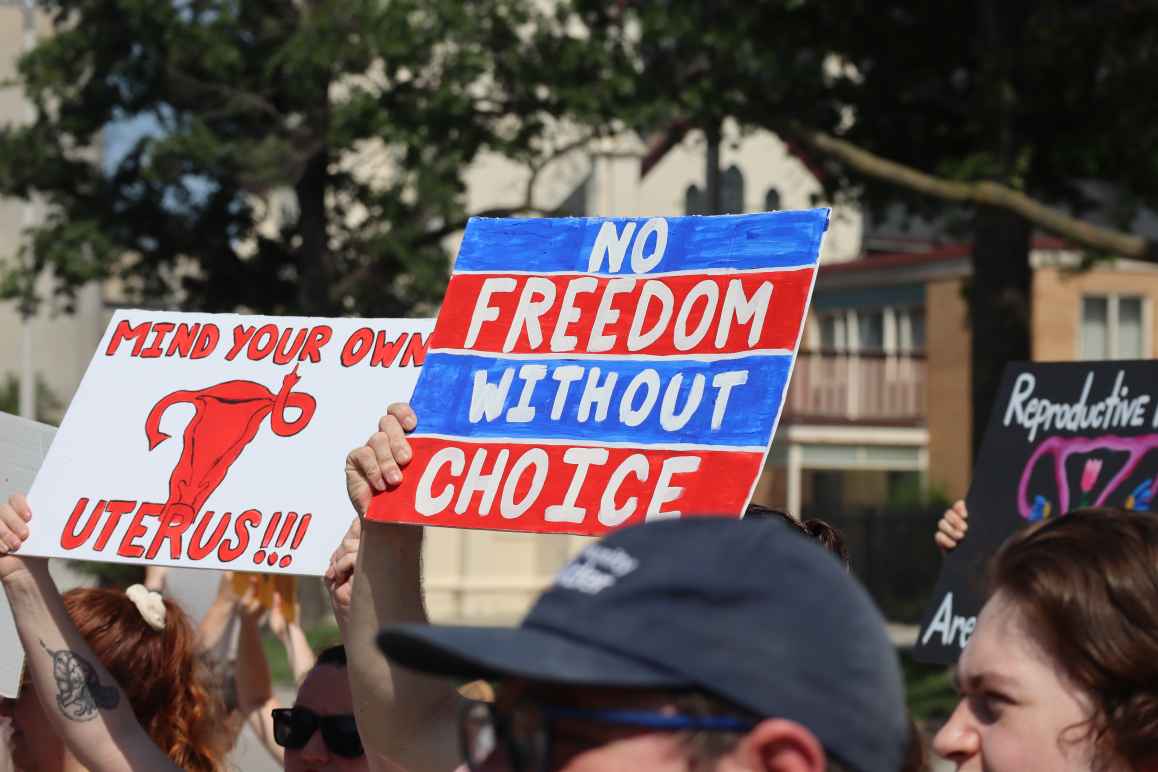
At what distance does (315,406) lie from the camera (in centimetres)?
342

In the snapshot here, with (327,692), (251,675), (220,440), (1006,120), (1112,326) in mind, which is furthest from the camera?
(1112,326)

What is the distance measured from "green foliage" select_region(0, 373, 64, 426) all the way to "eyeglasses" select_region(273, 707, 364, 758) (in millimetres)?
34467

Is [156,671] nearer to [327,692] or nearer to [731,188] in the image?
[327,692]

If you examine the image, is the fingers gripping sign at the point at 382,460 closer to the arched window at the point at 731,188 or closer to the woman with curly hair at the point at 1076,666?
the woman with curly hair at the point at 1076,666

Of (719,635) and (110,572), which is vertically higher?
(719,635)

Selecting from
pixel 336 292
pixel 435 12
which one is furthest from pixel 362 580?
pixel 336 292

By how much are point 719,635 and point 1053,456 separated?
11.9ft

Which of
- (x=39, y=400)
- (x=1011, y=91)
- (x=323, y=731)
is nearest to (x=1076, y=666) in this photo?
(x=323, y=731)

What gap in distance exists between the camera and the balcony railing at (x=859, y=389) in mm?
35750

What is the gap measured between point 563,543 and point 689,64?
1830 cm

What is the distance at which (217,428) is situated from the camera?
344 centimetres

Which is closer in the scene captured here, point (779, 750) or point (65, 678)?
point (779, 750)

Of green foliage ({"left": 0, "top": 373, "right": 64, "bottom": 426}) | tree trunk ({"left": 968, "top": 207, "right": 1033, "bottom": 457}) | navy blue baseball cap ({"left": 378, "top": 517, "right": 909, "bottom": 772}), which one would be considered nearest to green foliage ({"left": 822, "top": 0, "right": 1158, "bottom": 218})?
tree trunk ({"left": 968, "top": 207, "right": 1033, "bottom": 457})

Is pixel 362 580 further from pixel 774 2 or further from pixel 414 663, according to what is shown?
pixel 774 2
